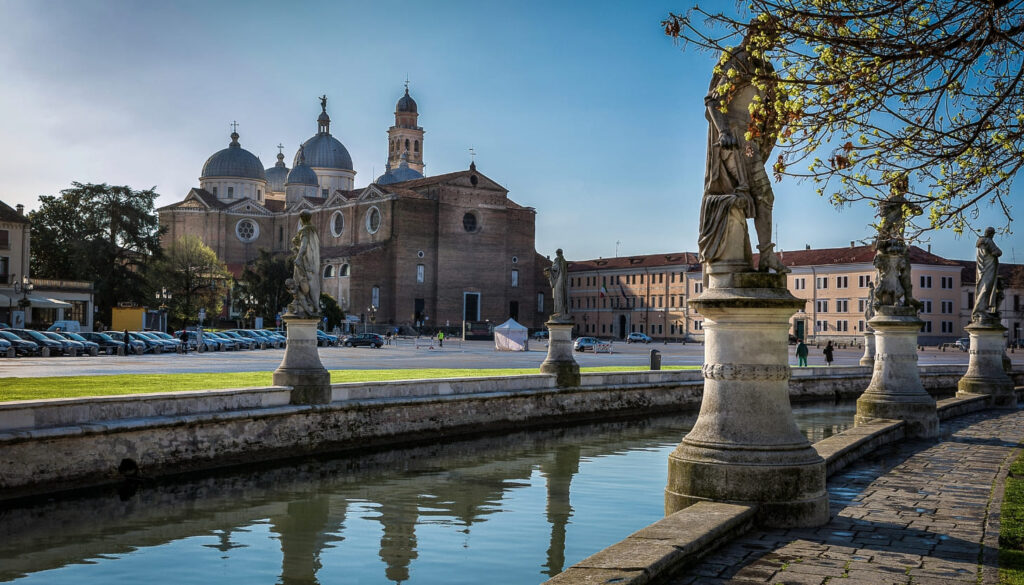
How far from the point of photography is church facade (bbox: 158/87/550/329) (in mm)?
93438

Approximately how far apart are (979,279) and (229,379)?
48.6 feet

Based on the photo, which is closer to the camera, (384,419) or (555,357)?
(384,419)

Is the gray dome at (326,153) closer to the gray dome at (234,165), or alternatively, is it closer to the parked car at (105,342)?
the gray dome at (234,165)

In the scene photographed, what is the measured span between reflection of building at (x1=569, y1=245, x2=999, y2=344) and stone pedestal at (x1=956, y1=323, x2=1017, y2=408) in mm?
50457

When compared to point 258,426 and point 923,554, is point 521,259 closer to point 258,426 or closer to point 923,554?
point 258,426

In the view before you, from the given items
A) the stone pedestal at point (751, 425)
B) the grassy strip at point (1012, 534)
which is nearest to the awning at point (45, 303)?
the stone pedestal at point (751, 425)

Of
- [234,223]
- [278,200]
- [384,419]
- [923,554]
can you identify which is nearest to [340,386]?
[384,419]

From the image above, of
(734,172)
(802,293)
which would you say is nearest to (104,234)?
(802,293)

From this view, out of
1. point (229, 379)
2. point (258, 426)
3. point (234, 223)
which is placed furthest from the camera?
point (234, 223)

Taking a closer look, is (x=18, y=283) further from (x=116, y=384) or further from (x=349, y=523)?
(x=349, y=523)

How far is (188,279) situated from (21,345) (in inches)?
1375

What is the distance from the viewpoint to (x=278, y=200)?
116m

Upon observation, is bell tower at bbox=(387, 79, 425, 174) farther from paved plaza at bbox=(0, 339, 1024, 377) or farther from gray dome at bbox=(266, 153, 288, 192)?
paved plaza at bbox=(0, 339, 1024, 377)

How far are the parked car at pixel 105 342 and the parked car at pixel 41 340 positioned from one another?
10.8ft
